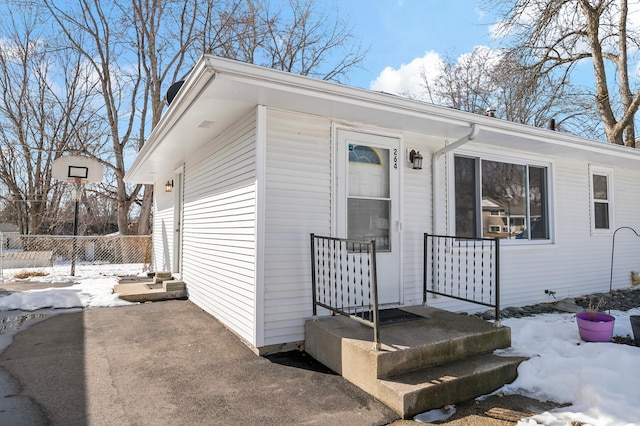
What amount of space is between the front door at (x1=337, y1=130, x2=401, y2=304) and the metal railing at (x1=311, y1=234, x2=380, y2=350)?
169mm

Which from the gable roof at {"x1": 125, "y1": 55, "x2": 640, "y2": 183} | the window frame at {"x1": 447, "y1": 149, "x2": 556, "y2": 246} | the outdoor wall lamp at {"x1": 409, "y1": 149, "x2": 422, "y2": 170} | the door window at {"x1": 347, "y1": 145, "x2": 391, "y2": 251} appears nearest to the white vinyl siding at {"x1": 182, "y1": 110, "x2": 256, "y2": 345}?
the gable roof at {"x1": 125, "y1": 55, "x2": 640, "y2": 183}

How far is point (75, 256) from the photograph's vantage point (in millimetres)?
8586

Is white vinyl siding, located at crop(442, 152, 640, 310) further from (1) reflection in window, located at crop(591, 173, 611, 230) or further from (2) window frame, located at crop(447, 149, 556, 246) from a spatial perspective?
(1) reflection in window, located at crop(591, 173, 611, 230)

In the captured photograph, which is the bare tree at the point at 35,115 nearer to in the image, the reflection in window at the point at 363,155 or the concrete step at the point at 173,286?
the concrete step at the point at 173,286

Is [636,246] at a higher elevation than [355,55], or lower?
lower

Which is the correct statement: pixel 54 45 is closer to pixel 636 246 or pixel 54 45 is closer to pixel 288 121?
pixel 288 121

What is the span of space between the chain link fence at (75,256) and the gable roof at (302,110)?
481 cm

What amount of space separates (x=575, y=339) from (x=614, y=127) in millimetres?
7688

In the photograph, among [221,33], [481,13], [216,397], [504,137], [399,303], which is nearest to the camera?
[216,397]

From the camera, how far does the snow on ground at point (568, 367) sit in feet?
7.92

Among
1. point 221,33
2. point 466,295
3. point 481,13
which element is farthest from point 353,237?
A: point 221,33

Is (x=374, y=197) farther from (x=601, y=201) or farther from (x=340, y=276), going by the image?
(x=601, y=201)

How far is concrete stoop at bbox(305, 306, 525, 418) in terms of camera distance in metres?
2.57

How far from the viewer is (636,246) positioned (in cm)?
708
